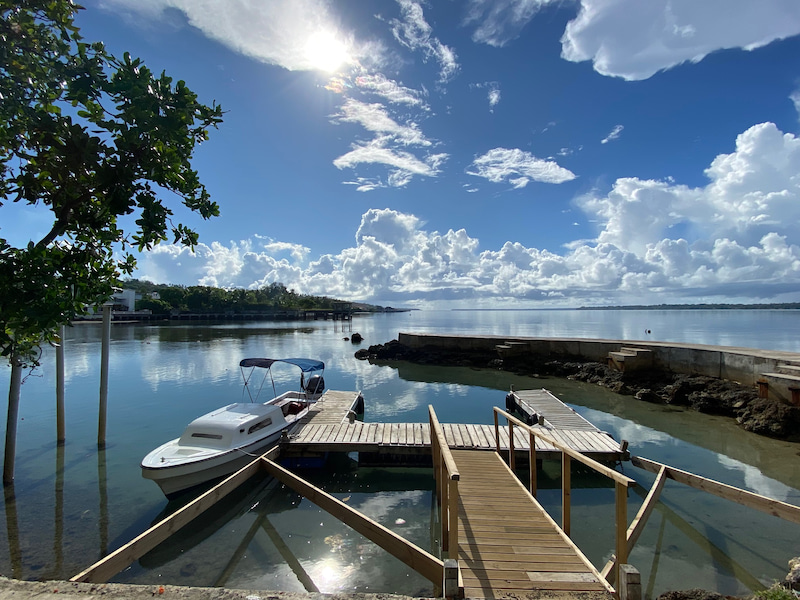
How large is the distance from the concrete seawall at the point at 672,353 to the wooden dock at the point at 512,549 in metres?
16.1

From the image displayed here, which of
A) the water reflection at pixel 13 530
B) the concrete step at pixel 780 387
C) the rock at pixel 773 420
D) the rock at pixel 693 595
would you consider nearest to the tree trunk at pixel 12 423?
the water reflection at pixel 13 530

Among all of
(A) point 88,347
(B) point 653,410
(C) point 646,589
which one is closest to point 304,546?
(C) point 646,589

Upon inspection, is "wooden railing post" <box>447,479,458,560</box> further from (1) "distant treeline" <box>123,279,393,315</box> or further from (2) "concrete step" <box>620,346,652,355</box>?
(1) "distant treeline" <box>123,279,393,315</box>

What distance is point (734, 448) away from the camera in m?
13.7

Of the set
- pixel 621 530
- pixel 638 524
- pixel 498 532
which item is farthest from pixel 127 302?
pixel 621 530

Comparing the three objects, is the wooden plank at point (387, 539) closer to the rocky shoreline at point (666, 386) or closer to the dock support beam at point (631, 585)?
the dock support beam at point (631, 585)

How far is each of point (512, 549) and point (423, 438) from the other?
656 cm

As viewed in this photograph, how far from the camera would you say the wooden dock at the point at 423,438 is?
10.9 m

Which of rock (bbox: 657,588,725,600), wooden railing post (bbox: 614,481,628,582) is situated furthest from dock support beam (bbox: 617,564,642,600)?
rock (bbox: 657,588,725,600)

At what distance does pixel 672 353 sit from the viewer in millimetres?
22422

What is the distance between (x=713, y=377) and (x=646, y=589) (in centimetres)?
1774

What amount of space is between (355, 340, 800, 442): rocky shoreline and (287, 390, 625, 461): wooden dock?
7.37m

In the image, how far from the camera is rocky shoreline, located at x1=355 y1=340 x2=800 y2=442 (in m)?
14.7

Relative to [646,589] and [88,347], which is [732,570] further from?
[88,347]
